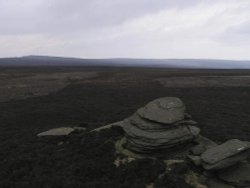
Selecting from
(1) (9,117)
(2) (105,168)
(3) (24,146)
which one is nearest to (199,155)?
(2) (105,168)

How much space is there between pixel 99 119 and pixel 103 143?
8951mm

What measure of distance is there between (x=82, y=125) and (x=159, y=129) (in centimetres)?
822

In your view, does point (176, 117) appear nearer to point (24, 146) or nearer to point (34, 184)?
point (34, 184)

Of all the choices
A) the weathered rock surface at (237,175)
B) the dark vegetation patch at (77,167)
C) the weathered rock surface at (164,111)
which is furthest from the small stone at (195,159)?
the weathered rock surface at (164,111)

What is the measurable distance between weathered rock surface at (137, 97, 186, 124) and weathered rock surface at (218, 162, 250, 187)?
3.49m

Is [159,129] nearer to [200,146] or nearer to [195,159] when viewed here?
[200,146]

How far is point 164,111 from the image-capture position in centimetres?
1720

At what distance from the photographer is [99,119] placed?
26.6m

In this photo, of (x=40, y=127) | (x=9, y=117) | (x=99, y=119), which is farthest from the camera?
(x=9, y=117)

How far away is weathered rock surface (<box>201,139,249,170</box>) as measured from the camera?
1402 cm

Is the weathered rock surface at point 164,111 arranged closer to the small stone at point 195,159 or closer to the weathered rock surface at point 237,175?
the small stone at point 195,159

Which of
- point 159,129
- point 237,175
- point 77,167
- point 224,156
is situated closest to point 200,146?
point 159,129

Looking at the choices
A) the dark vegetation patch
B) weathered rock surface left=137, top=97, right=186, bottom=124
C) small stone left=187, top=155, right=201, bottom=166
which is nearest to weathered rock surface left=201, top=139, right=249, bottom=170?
small stone left=187, top=155, right=201, bottom=166

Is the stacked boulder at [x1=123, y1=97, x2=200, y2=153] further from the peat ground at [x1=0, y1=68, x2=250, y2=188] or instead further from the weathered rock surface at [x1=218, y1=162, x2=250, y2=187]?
the weathered rock surface at [x1=218, y1=162, x2=250, y2=187]
